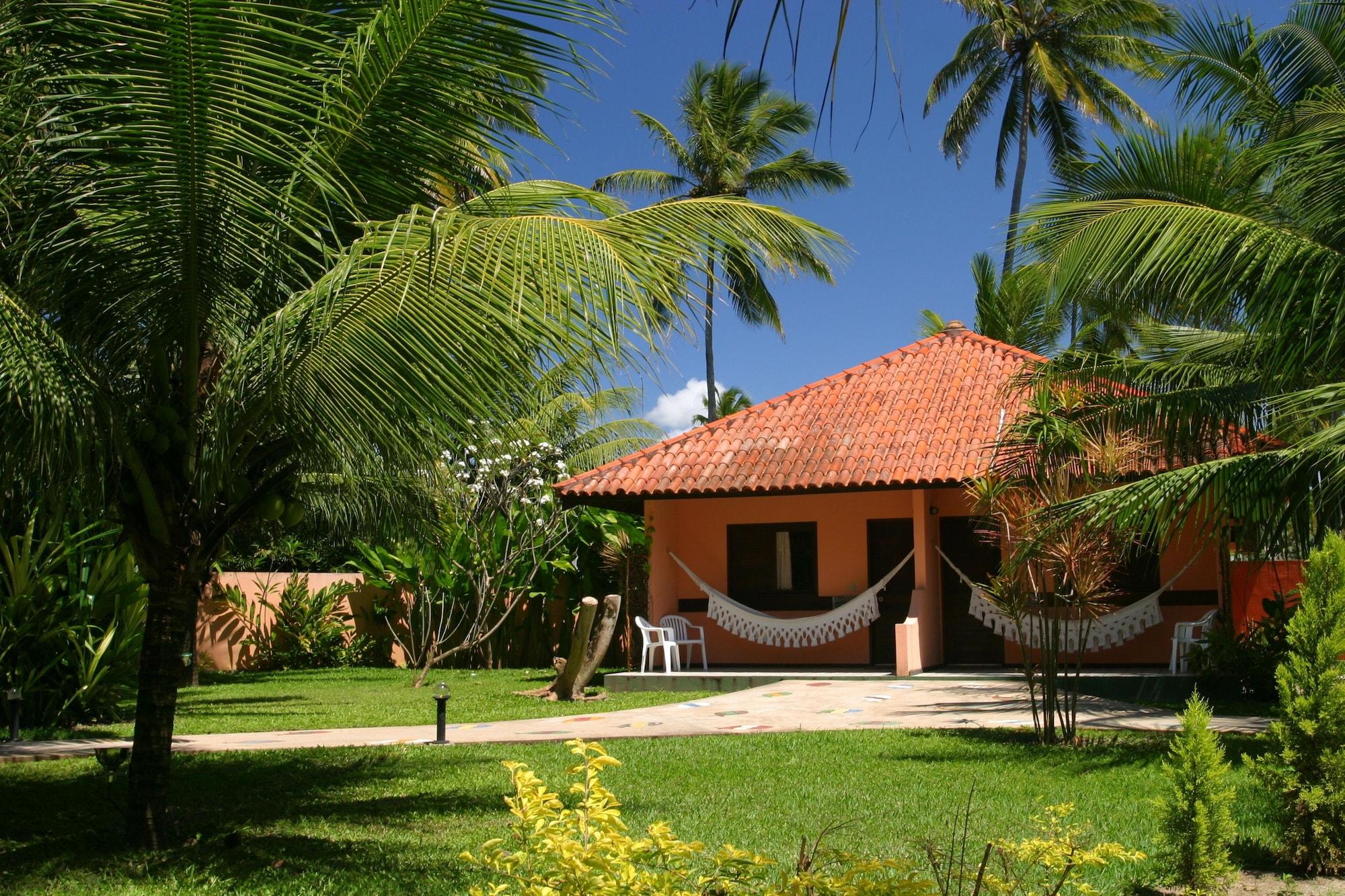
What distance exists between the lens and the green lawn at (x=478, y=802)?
194 inches

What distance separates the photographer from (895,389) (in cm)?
1569

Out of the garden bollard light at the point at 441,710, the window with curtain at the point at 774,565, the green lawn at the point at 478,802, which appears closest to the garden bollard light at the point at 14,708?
the green lawn at the point at 478,802

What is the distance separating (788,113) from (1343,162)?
2092 centimetres

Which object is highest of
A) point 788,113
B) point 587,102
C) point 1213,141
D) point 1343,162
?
point 788,113

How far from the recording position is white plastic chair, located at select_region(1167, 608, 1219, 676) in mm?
11641

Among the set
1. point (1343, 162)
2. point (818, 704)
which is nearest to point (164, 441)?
point (1343, 162)

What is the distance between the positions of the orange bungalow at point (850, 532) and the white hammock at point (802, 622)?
2 cm

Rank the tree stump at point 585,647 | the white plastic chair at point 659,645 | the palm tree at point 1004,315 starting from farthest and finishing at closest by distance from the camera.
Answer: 1. the palm tree at point 1004,315
2. the white plastic chair at point 659,645
3. the tree stump at point 585,647

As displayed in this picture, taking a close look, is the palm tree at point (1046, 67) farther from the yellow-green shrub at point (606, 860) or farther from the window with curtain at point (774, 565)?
the yellow-green shrub at point (606, 860)

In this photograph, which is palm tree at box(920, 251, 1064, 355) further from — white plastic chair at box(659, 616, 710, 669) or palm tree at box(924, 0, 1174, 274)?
white plastic chair at box(659, 616, 710, 669)

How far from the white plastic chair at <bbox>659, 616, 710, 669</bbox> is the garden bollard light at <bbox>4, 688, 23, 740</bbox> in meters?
7.19

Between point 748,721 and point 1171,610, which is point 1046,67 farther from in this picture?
point 748,721

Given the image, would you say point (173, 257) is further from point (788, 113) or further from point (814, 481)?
point (788, 113)

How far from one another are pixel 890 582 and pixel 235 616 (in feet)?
34.2
